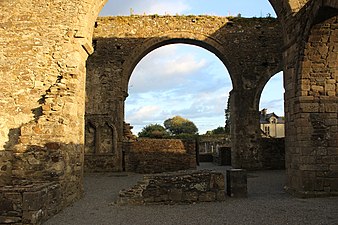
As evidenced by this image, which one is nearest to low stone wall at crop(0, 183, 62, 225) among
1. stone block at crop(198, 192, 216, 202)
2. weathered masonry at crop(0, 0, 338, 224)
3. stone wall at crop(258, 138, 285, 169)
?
weathered masonry at crop(0, 0, 338, 224)

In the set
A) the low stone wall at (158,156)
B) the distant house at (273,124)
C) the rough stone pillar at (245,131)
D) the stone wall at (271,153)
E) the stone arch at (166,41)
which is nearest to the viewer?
the low stone wall at (158,156)

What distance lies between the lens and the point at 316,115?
7.65 meters

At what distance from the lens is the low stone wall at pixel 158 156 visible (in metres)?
14.2

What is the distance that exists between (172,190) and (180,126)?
38.5 metres

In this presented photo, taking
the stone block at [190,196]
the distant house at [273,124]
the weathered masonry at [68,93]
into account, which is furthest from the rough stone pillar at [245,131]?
the distant house at [273,124]

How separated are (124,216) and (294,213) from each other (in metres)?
3.02

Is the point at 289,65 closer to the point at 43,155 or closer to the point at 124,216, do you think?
the point at 124,216

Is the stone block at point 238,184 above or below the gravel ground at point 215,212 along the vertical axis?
above

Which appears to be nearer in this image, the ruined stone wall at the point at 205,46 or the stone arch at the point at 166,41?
the ruined stone wall at the point at 205,46

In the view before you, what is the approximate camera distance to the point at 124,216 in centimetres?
573

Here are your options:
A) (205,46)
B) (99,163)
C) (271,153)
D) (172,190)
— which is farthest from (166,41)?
(172,190)

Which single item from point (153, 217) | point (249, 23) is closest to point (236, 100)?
point (249, 23)

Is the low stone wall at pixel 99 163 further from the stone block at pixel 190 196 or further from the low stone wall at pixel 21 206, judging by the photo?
the low stone wall at pixel 21 206

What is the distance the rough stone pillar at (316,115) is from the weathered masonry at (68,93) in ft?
0.07
